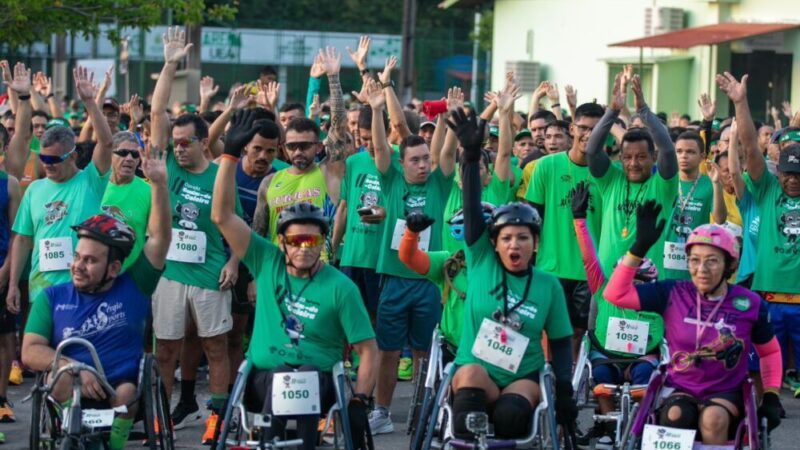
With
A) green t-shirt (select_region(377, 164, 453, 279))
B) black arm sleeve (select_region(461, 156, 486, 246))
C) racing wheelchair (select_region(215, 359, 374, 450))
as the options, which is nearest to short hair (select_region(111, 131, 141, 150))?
green t-shirt (select_region(377, 164, 453, 279))

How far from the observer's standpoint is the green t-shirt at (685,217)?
10484 millimetres

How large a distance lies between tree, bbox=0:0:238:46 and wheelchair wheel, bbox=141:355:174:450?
12694 millimetres

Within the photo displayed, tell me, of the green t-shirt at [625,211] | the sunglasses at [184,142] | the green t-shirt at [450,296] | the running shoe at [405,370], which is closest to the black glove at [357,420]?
the green t-shirt at [450,296]

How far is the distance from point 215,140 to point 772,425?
5184 millimetres

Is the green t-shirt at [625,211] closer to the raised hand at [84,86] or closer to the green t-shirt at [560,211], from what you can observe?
the green t-shirt at [560,211]

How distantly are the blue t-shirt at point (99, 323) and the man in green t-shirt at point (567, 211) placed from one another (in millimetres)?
3757

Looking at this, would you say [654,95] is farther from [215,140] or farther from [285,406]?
[285,406]

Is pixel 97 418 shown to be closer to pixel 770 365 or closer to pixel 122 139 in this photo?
pixel 122 139

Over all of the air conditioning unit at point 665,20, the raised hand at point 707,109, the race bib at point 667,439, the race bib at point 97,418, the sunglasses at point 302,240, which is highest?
the air conditioning unit at point 665,20

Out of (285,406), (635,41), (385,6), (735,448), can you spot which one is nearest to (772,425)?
(735,448)

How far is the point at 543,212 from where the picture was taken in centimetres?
1131

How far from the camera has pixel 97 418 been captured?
298 inches

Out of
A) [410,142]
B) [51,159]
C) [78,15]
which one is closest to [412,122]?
[410,142]

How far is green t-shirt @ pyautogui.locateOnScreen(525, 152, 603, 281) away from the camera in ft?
35.7
